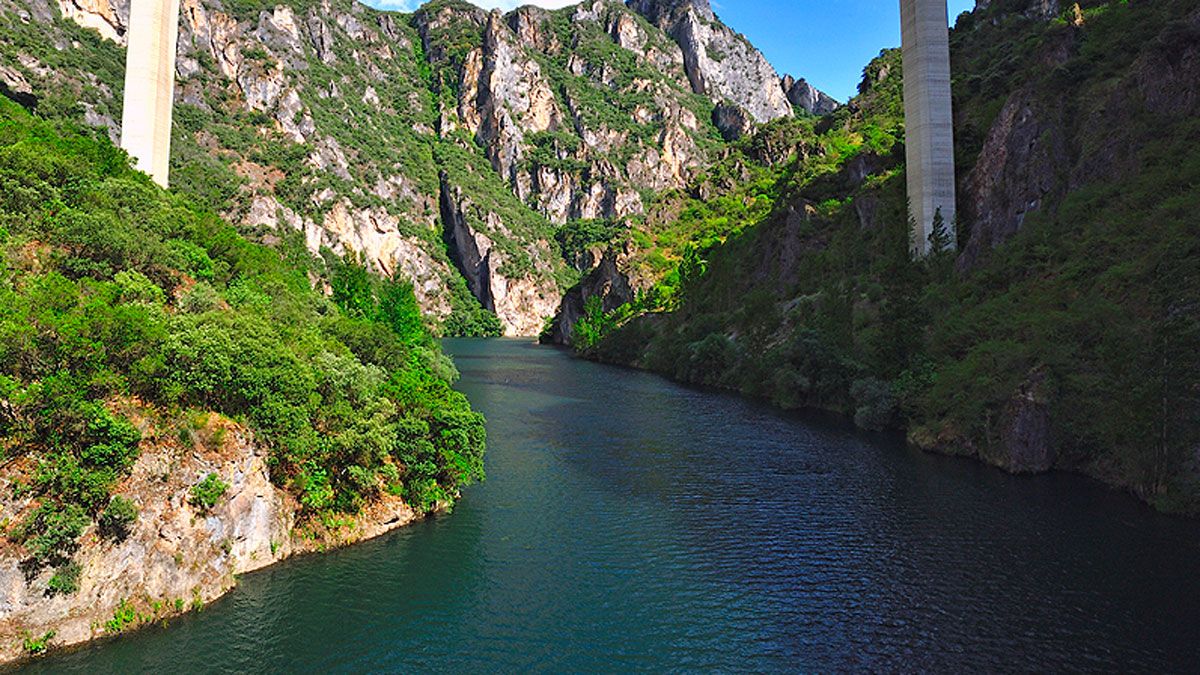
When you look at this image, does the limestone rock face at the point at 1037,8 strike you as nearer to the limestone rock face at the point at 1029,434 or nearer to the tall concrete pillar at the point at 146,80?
the limestone rock face at the point at 1029,434

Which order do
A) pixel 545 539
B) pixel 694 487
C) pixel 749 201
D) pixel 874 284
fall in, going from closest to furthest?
pixel 545 539 → pixel 694 487 → pixel 874 284 → pixel 749 201

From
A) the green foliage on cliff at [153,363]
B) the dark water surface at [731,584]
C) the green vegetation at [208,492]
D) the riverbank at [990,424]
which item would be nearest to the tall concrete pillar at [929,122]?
the riverbank at [990,424]

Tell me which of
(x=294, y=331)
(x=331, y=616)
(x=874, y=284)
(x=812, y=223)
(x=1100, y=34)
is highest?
(x=1100, y=34)

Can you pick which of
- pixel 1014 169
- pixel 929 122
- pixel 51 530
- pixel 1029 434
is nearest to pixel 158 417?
pixel 51 530

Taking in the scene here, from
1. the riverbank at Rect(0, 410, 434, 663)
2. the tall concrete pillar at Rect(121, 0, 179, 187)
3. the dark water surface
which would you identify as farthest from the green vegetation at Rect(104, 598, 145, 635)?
the tall concrete pillar at Rect(121, 0, 179, 187)

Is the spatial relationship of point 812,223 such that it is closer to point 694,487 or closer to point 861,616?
point 694,487

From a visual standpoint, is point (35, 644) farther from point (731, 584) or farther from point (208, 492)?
point (731, 584)

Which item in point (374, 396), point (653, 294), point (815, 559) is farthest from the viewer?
point (653, 294)

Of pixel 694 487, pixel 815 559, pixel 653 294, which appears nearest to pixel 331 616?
pixel 815 559
